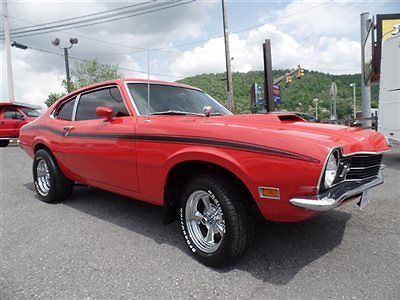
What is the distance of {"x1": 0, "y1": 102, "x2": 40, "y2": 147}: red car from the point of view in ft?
41.5

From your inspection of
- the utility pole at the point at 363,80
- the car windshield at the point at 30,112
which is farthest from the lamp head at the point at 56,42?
the utility pole at the point at 363,80

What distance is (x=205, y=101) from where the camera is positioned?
12.9 feet

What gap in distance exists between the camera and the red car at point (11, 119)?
498 inches

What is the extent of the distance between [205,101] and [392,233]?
2.47 metres

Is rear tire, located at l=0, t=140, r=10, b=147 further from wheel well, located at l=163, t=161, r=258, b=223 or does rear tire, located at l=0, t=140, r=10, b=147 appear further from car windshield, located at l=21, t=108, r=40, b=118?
wheel well, located at l=163, t=161, r=258, b=223

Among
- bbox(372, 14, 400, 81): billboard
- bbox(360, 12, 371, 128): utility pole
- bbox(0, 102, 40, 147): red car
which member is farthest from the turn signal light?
bbox(0, 102, 40, 147): red car

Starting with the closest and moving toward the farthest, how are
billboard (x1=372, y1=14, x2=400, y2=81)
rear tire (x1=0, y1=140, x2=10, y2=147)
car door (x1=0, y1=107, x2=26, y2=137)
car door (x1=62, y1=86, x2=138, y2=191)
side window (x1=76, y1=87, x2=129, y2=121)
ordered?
1. car door (x1=62, y1=86, x2=138, y2=191)
2. side window (x1=76, y1=87, x2=129, y2=121)
3. billboard (x1=372, y1=14, x2=400, y2=81)
4. car door (x1=0, y1=107, x2=26, y2=137)
5. rear tire (x1=0, y1=140, x2=10, y2=147)

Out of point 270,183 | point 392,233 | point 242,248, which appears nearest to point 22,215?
point 242,248

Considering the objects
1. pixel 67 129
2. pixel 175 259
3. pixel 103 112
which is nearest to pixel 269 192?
pixel 175 259

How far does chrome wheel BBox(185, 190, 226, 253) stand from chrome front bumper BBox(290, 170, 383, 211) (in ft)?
2.21

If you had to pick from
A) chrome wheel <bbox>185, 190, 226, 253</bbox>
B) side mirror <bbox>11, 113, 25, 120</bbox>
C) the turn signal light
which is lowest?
chrome wheel <bbox>185, 190, 226, 253</bbox>

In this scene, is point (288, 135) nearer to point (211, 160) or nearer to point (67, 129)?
point (211, 160)

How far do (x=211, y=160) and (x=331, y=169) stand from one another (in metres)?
0.87

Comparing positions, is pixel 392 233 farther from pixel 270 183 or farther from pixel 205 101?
pixel 205 101
